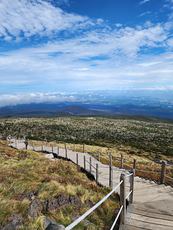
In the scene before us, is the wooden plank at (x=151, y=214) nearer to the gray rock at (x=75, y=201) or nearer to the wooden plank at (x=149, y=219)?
the wooden plank at (x=149, y=219)

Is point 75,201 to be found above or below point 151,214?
below

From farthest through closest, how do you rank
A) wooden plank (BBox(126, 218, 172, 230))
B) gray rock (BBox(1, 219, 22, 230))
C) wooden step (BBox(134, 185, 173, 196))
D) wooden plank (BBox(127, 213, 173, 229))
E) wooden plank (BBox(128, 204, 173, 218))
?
wooden step (BBox(134, 185, 173, 196)) < wooden plank (BBox(128, 204, 173, 218)) < wooden plank (BBox(127, 213, 173, 229)) < wooden plank (BBox(126, 218, 172, 230)) < gray rock (BBox(1, 219, 22, 230))

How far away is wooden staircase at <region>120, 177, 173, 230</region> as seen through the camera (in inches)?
168

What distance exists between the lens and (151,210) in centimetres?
518

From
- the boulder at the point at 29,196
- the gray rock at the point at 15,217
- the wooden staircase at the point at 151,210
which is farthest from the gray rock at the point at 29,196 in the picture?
the wooden staircase at the point at 151,210

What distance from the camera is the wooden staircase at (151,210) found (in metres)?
4.27

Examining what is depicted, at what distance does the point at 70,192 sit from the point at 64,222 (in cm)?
168

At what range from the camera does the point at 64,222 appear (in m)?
4.46

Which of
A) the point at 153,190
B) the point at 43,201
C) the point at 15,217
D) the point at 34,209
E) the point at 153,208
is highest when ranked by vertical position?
the point at 15,217

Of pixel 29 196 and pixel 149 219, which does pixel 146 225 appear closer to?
pixel 149 219

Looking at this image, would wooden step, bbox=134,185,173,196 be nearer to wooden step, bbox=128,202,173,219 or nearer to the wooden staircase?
the wooden staircase

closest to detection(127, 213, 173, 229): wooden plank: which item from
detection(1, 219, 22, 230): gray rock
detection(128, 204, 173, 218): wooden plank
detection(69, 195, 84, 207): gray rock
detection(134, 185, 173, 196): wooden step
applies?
detection(128, 204, 173, 218): wooden plank

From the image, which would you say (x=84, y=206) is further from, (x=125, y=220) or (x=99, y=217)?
(x=125, y=220)

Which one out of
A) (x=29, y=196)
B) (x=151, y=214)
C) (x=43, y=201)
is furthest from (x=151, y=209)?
(x=29, y=196)
